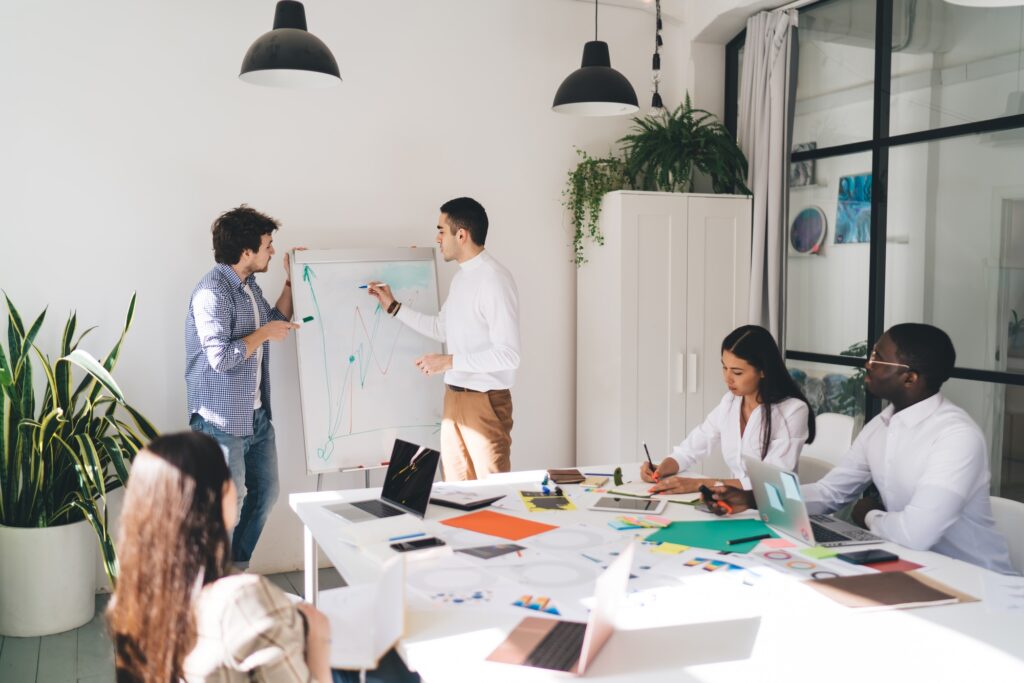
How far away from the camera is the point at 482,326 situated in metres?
4.08

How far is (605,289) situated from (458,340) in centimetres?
107

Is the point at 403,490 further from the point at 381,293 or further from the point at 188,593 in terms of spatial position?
the point at 381,293

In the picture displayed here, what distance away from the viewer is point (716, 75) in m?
5.27

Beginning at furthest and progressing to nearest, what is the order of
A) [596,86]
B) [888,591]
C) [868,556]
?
[596,86], [868,556], [888,591]

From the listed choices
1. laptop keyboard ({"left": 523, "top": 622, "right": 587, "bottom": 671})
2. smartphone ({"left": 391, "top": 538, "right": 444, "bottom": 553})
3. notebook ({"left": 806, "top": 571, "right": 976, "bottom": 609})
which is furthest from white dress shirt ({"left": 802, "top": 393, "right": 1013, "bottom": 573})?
smartphone ({"left": 391, "top": 538, "right": 444, "bottom": 553})

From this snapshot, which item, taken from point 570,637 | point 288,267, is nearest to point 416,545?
point 570,637

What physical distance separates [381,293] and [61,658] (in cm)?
209

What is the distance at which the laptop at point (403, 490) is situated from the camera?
270 centimetres

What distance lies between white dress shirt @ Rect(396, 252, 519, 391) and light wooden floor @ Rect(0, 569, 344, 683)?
1858 mm

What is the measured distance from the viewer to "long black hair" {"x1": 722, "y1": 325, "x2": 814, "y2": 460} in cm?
309

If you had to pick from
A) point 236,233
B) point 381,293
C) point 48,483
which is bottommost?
point 48,483

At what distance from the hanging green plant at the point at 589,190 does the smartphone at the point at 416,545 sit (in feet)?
9.02

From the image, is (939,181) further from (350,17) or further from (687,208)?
(350,17)

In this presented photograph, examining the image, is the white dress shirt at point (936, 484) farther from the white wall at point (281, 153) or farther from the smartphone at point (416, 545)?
the white wall at point (281, 153)
